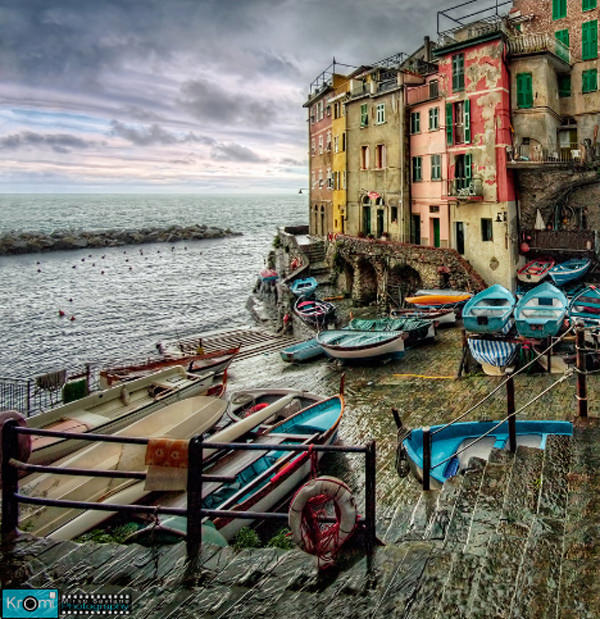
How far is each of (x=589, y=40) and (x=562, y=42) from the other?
155 cm

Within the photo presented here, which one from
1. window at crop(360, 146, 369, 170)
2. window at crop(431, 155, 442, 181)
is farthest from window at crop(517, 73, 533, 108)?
window at crop(360, 146, 369, 170)

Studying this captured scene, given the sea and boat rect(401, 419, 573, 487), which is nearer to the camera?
boat rect(401, 419, 573, 487)

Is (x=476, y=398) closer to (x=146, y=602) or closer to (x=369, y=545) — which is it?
(x=369, y=545)

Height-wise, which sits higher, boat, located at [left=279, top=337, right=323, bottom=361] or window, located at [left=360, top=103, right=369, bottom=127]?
window, located at [left=360, top=103, right=369, bottom=127]

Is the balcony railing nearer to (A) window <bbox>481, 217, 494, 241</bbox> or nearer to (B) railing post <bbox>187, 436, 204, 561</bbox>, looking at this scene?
(A) window <bbox>481, 217, 494, 241</bbox>

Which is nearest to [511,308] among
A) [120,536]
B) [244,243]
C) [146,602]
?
[120,536]

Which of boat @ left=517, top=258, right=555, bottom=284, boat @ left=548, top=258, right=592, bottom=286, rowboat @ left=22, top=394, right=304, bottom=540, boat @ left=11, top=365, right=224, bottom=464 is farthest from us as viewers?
boat @ left=517, top=258, right=555, bottom=284

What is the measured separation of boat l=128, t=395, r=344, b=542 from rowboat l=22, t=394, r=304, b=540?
0.55m

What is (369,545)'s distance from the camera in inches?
215

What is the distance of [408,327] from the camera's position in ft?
85.1

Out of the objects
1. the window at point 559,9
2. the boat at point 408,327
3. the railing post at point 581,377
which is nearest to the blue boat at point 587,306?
the boat at point 408,327

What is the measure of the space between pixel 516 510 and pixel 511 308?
58.4ft

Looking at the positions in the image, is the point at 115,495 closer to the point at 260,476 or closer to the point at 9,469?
the point at 260,476

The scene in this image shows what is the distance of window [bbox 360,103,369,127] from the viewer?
41.5 metres
